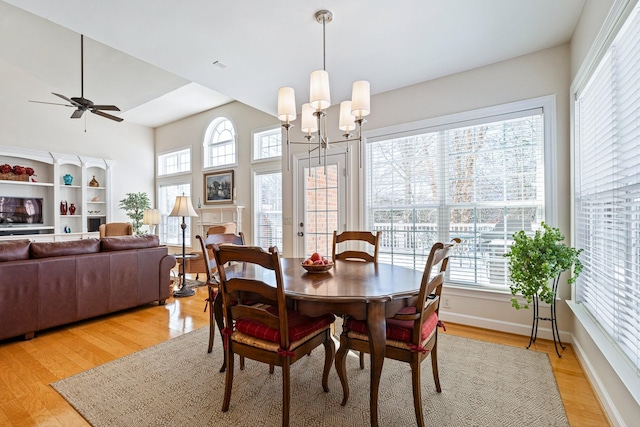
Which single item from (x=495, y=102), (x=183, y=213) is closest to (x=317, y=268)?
(x=495, y=102)

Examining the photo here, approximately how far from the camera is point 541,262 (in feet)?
7.90

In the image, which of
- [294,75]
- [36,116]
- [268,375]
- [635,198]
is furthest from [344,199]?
[36,116]

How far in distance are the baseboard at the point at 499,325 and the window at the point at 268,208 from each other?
3.12m

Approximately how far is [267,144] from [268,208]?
1.18m

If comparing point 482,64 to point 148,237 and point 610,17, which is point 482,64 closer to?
point 610,17

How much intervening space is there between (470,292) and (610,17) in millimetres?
2406

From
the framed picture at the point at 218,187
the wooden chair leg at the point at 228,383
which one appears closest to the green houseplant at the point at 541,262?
the wooden chair leg at the point at 228,383

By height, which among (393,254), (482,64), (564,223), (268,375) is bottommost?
(268,375)

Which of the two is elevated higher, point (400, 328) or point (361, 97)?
point (361, 97)

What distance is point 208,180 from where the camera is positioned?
6453 millimetres

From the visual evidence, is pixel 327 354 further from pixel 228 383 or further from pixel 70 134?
pixel 70 134

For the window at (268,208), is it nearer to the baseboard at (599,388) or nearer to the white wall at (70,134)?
the white wall at (70,134)

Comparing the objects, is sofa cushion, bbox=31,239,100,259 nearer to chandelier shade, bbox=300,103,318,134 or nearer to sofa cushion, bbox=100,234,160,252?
sofa cushion, bbox=100,234,160,252

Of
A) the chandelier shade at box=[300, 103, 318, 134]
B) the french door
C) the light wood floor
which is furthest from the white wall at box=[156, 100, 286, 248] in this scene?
the chandelier shade at box=[300, 103, 318, 134]
